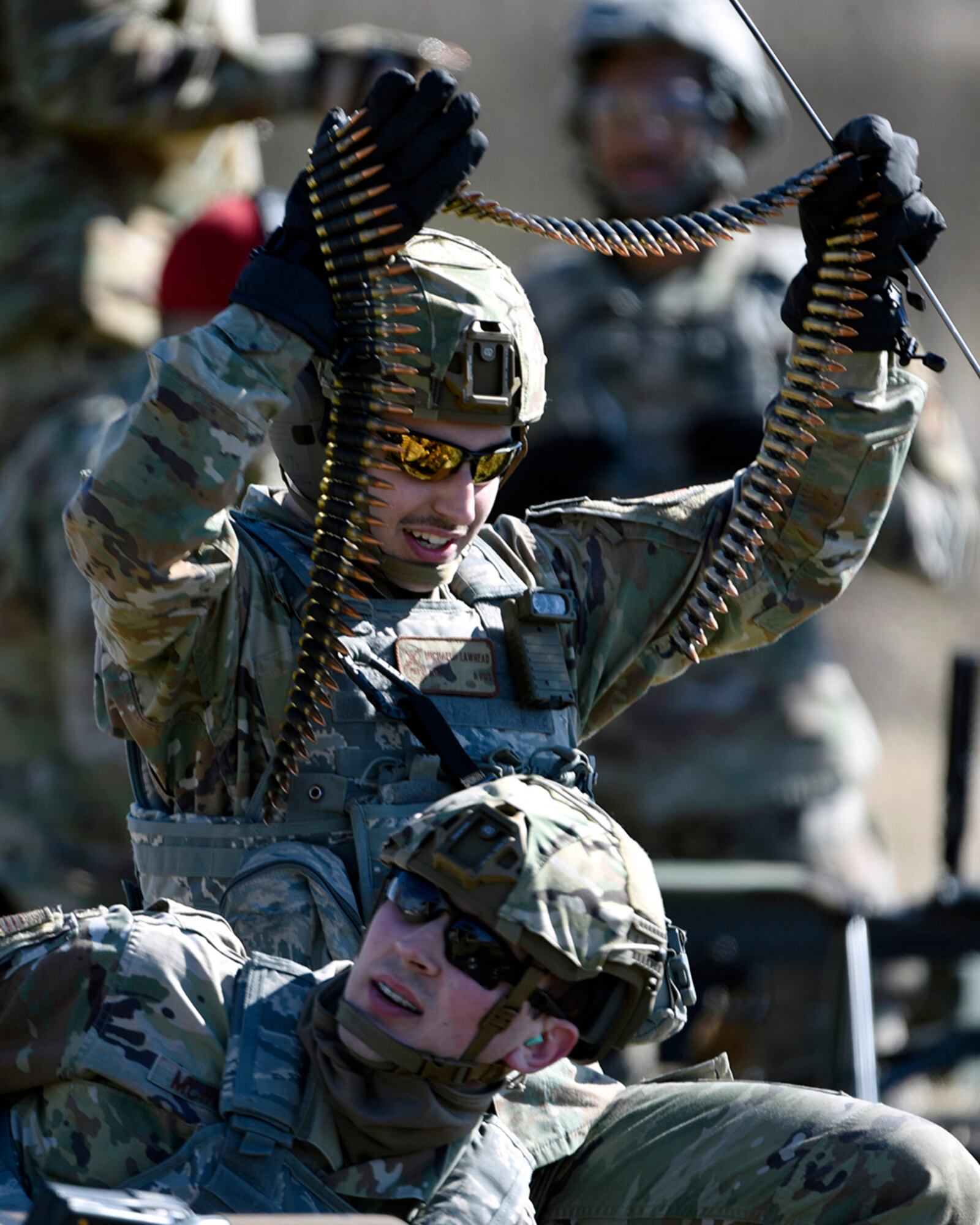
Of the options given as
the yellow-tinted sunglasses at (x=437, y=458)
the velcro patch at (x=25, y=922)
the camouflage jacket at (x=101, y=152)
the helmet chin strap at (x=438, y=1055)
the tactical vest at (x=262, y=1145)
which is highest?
the yellow-tinted sunglasses at (x=437, y=458)

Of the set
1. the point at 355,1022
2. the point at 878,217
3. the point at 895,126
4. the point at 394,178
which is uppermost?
the point at 394,178

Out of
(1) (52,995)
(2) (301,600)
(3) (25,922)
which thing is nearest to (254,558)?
(2) (301,600)

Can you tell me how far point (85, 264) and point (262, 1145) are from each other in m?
7.52

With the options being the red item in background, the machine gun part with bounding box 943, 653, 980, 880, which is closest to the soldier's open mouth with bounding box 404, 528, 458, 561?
the machine gun part with bounding box 943, 653, 980, 880

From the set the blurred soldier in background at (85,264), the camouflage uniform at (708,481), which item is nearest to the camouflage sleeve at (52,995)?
the blurred soldier in background at (85,264)

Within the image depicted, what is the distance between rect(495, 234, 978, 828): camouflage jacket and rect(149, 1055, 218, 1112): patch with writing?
21.9 feet

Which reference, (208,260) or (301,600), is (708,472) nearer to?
(208,260)

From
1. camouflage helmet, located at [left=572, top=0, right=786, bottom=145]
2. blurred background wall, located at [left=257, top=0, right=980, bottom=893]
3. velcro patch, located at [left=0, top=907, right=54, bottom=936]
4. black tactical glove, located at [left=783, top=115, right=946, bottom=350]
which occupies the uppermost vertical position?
black tactical glove, located at [left=783, top=115, right=946, bottom=350]

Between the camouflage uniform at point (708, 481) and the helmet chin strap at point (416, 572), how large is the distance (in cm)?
530

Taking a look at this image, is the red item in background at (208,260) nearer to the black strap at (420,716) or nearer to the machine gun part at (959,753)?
the machine gun part at (959,753)

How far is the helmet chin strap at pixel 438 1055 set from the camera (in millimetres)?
4203

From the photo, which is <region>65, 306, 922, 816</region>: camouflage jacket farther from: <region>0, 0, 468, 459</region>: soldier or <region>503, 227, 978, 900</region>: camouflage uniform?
<region>0, 0, 468, 459</region>: soldier

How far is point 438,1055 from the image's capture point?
4223 millimetres

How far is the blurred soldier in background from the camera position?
35.0 feet
